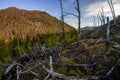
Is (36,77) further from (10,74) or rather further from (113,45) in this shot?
(113,45)

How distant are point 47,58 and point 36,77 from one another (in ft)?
7.29

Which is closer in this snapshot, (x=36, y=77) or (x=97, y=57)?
(x=36, y=77)

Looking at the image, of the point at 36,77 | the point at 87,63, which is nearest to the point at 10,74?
the point at 36,77

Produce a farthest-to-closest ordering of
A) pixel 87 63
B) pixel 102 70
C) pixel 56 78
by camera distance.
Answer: pixel 87 63
pixel 102 70
pixel 56 78

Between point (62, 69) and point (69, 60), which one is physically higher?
point (69, 60)

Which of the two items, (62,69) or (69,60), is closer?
(62,69)

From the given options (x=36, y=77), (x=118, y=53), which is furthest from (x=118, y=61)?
(x=36, y=77)

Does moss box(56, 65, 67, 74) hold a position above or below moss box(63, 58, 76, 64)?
below

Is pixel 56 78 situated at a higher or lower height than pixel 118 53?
lower

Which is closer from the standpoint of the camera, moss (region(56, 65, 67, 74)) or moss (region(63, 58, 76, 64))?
moss (region(56, 65, 67, 74))

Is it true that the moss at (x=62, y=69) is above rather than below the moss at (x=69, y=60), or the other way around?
below

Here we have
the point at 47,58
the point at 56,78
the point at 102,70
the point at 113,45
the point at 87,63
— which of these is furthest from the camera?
the point at 113,45

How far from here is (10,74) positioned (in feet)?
39.8

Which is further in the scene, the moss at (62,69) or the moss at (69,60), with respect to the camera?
the moss at (69,60)
